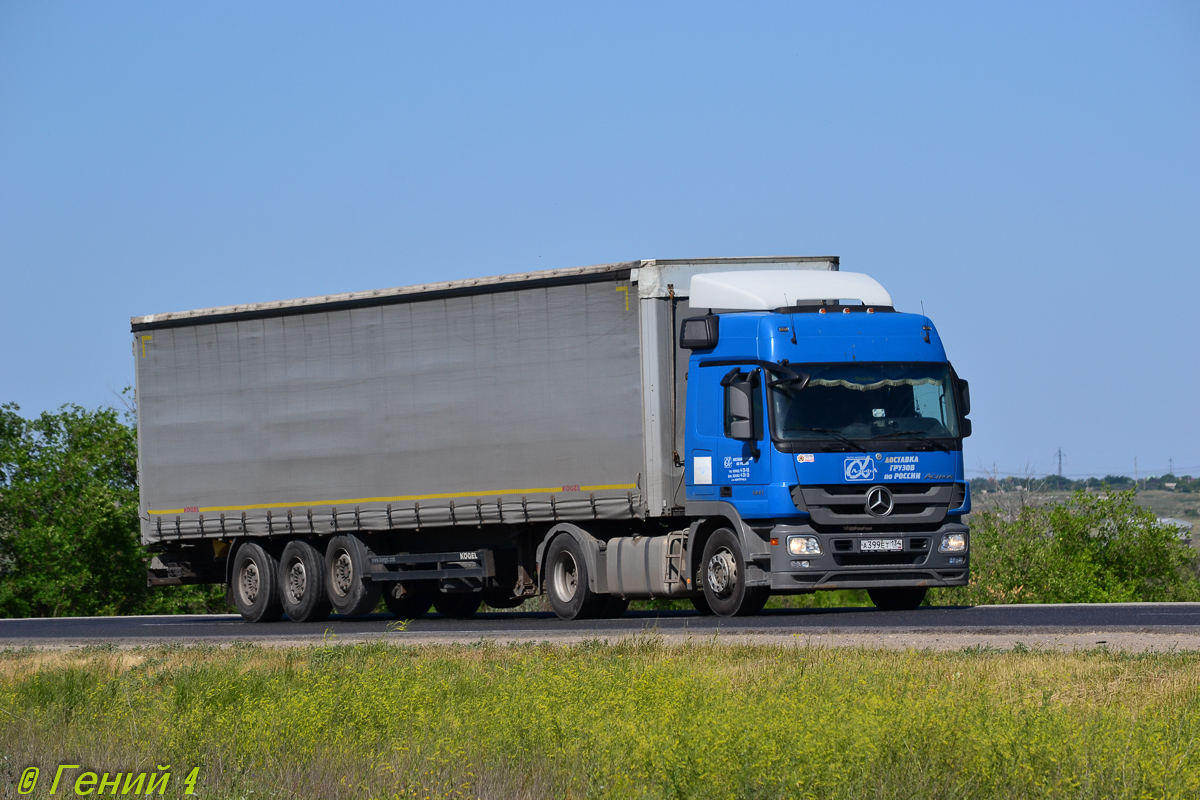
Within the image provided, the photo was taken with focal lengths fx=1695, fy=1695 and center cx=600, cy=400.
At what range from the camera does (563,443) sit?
21.3 metres

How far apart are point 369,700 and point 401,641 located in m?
6.76

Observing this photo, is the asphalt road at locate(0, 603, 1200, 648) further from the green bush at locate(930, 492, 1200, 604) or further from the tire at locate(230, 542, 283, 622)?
the green bush at locate(930, 492, 1200, 604)

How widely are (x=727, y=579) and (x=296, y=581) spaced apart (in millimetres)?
7727

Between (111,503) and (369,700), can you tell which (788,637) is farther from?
(111,503)

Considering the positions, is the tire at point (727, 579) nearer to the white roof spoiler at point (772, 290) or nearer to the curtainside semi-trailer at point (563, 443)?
the curtainside semi-trailer at point (563, 443)

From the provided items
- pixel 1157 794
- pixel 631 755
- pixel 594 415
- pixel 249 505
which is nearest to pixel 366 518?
pixel 249 505

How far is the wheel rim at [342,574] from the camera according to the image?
24125 mm

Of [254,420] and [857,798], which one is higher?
[254,420]

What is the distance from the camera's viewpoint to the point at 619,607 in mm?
22188

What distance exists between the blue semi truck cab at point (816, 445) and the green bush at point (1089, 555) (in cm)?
1628

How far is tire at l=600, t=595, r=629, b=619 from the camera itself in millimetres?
21747

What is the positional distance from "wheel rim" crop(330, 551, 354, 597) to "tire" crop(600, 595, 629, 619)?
4146mm

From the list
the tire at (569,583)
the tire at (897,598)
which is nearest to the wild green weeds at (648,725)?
the tire at (569,583)

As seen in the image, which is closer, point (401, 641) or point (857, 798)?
point (857, 798)
